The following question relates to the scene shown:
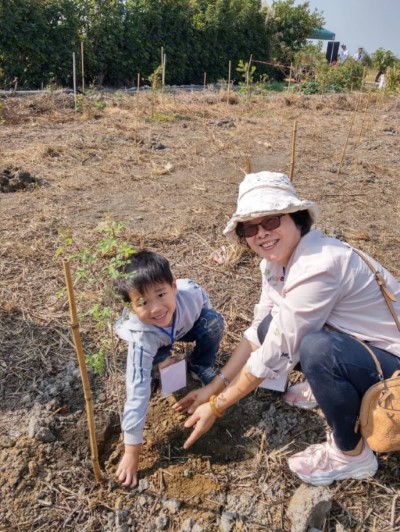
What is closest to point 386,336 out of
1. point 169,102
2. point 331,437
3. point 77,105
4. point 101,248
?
point 331,437

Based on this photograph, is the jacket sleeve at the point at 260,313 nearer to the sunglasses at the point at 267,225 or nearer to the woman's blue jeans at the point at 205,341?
the woman's blue jeans at the point at 205,341

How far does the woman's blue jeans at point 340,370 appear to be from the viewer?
156 cm

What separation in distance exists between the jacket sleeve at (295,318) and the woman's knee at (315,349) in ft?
0.08

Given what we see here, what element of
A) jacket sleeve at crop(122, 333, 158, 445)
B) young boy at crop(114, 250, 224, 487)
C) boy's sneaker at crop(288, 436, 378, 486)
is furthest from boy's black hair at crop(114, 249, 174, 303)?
boy's sneaker at crop(288, 436, 378, 486)

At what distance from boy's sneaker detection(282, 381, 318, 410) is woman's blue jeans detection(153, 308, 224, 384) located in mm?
343

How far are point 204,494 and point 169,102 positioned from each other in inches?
357

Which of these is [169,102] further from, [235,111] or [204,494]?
[204,494]

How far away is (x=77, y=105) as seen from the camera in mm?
8523

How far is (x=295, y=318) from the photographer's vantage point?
158 cm

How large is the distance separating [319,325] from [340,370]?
16 centimetres

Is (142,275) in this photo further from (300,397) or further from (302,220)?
(300,397)

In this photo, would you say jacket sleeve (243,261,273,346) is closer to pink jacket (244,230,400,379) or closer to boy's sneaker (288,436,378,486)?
pink jacket (244,230,400,379)

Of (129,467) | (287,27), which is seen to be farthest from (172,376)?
(287,27)

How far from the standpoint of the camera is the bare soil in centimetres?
167
